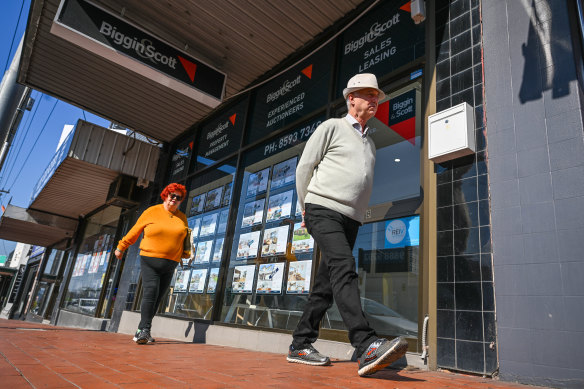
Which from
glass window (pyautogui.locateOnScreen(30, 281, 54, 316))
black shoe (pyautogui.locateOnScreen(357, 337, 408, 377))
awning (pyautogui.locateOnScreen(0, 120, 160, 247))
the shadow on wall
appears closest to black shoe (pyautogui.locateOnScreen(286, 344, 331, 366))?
black shoe (pyautogui.locateOnScreen(357, 337, 408, 377))

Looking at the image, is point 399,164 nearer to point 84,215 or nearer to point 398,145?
point 398,145

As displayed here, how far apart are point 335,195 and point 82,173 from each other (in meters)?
8.29

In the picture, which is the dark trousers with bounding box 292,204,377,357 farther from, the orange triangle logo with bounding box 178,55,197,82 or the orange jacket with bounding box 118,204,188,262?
the orange triangle logo with bounding box 178,55,197,82

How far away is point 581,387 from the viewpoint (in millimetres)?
1971

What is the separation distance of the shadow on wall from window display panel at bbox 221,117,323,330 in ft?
7.97

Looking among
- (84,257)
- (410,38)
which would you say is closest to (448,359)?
(410,38)

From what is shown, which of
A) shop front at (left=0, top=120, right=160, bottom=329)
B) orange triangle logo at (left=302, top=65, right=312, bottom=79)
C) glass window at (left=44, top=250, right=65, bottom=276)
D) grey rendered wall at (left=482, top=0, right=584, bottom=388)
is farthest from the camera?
glass window at (left=44, top=250, right=65, bottom=276)

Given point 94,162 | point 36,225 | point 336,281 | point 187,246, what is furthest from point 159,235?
point 36,225

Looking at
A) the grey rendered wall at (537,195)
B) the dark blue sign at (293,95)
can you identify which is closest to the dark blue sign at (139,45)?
the dark blue sign at (293,95)

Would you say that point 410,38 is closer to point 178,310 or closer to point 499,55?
point 499,55

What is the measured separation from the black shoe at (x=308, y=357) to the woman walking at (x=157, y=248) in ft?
6.16

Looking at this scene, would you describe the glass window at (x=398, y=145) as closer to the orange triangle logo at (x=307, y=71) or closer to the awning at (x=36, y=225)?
the orange triangle logo at (x=307, y=71)

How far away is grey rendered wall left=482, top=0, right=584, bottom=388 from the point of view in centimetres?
212

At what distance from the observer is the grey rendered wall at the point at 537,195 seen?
2.12 meters
